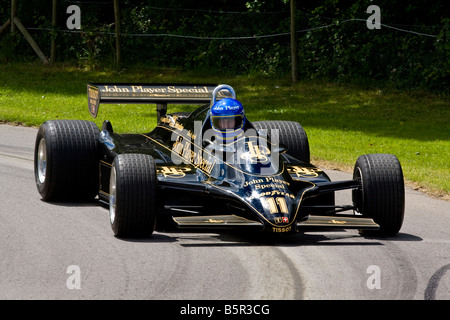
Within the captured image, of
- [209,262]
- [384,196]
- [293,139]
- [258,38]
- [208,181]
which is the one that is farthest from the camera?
[258,38]

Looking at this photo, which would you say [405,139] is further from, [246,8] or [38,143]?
[246,8]

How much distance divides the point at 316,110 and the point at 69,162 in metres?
10.9

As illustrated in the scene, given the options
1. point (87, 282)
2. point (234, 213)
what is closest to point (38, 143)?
point (234, 213)

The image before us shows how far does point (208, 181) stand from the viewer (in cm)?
928

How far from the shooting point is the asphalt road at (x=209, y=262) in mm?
7207

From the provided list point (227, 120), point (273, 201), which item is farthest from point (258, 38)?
point (273, 201)

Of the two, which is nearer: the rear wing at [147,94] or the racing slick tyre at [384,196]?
the racing slick tyre at [384,196]

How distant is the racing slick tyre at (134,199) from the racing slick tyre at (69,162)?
179 cm

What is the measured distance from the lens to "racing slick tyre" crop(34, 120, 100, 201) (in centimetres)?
1057

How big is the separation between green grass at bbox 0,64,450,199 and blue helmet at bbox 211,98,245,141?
12.0 feet

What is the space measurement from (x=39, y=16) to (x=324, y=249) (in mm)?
20778

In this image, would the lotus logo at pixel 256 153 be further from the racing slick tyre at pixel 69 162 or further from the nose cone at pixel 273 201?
the racing slick tyre at pixel 69 162

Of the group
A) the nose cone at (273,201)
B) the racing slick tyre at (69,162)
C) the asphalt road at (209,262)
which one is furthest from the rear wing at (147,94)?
the nose cone at (273,201)

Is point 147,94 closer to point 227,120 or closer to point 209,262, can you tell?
point 227,120
